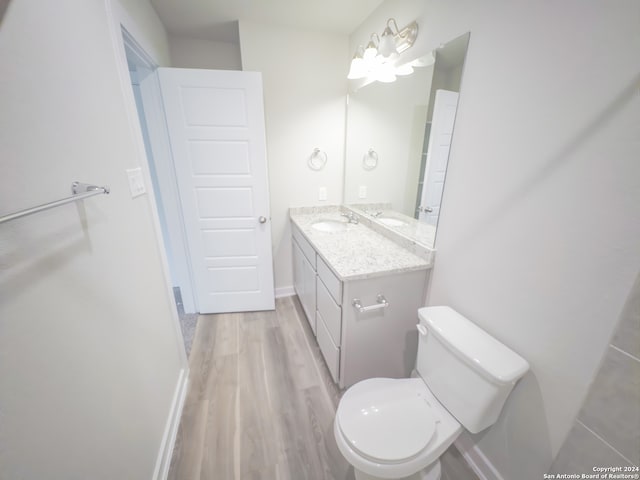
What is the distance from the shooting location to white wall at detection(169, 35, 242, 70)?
214 cm

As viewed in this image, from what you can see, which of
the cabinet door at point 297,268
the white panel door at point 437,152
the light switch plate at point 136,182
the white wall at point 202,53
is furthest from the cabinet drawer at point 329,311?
the white wall at point 202,53

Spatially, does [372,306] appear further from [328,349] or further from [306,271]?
[306,271]

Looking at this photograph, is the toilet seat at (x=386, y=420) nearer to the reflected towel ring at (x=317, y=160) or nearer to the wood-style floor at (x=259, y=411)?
the wood-style floor at (x=259, y=411)

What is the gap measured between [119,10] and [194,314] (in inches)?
84.2

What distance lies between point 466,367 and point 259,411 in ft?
3.86

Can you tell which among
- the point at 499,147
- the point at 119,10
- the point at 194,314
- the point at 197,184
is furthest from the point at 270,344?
the point at 119,10

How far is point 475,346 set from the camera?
0.96 m

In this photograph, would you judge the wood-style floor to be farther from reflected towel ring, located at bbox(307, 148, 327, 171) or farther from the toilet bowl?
reflected towel ring, located at bbox(307, 148, 327, 171)

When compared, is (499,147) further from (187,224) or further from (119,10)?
(187,224)

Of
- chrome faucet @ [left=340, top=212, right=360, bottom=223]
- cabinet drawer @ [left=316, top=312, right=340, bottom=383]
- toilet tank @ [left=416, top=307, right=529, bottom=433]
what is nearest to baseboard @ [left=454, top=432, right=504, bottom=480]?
toilet tank @ [left=416, top=307, right=529, bottom=433]

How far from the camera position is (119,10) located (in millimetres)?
1079

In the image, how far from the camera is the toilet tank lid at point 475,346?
86 cm

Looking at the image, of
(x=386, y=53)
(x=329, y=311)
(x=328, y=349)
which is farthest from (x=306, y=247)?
(x=386, y=53)

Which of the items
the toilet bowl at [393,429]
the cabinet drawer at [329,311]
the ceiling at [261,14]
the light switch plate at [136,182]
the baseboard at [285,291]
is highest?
the ceiling at [261,14]
